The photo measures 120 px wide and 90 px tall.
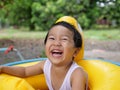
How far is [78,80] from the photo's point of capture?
1585mm

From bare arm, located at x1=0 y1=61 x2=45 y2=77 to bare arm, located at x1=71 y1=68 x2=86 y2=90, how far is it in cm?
31

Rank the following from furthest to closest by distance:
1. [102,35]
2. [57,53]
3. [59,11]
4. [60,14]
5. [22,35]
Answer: [59,11]
[60,14]
[22,35]
[102,35]
[57,53]

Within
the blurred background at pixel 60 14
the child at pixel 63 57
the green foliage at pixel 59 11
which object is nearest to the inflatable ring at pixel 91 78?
the child at pixel 63 57

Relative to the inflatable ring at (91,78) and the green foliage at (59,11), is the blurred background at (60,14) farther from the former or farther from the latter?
the inflatable ring at (91,78)

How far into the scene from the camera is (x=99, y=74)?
6.35 ft

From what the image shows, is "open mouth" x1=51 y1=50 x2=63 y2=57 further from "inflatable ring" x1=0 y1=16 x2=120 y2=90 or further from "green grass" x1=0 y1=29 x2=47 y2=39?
"green grass" x1=0 y1=29 x2=47 y2=39

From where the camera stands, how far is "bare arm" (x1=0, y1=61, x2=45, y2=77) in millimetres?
1848

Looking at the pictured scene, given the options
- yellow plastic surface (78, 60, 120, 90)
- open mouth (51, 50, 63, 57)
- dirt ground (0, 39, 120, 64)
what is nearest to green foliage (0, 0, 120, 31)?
dirt ground (0, 39, 120, 64)

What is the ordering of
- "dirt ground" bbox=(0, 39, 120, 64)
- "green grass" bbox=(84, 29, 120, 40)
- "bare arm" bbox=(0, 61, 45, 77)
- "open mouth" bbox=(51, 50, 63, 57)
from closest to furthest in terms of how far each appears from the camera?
"open mouth" bbox=(51, 50, 63, 57) → "bare arm" bbox=(0, 61, 45, 77) → "dirt ground" bbox=(0, 39, 120, 64) → "green grass" bbox=(84, 29, 120, 40)

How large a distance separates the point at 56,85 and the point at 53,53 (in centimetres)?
25

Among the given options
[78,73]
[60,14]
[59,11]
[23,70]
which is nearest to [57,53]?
[78,73]

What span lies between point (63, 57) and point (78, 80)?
0.46 feet

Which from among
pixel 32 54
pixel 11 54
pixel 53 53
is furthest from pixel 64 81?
pixel 32 54

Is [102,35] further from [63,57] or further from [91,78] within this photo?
[63,57]
